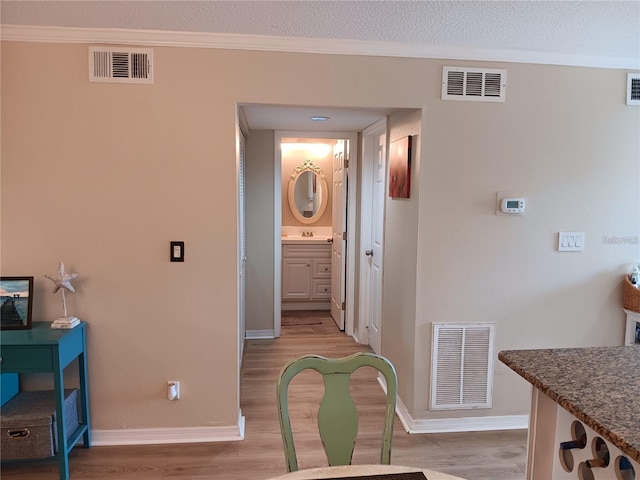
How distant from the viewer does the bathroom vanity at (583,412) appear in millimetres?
1133

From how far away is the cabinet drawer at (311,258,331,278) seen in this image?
220 inches

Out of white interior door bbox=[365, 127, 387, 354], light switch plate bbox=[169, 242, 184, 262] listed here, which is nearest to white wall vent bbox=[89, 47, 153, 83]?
light switch plate bbox=[169, 242, 184, 262]

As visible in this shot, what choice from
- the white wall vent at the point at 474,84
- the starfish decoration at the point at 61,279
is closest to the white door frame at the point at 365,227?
the white wall vent at the point at 474,84

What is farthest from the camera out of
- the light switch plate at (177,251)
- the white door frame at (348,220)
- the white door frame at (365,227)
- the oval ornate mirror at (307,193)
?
the oval ornate mirror at (307,193)

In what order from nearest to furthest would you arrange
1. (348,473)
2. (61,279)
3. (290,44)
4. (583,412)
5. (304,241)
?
1. (583,412)
2. (348,473)
3. (61,279)
4. (290,44)
5. (304,241)

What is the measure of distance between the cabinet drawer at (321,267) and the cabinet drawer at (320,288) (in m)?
0.08

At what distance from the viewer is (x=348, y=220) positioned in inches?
182

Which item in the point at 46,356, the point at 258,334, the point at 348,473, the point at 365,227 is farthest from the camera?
the point at 258,334

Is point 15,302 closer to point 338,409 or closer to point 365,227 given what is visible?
point 338,409

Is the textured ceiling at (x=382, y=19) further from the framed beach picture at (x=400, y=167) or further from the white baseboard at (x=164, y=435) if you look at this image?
the white baseboard at (x=164, y=435)

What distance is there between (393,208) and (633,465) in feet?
7.30

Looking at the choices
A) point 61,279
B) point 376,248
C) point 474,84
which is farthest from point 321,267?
point 61,279

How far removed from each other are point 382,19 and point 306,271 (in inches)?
146

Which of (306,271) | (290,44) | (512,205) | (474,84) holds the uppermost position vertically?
(290,44)
